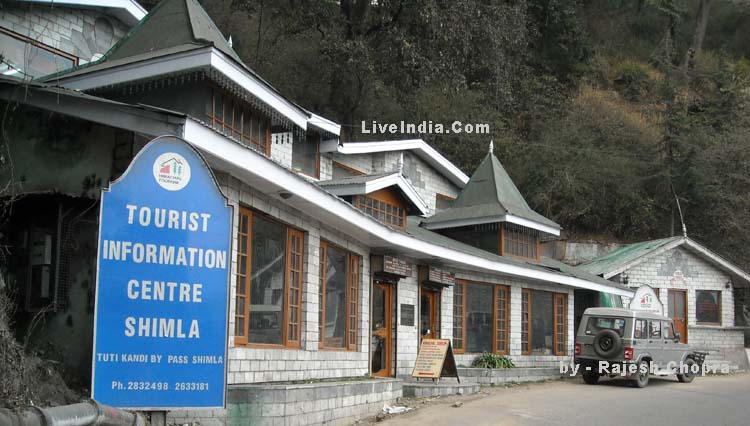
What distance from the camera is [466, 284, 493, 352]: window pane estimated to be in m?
20.9

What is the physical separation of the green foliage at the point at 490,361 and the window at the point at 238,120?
8.98 meters

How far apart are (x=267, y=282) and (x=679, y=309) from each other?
20.4m

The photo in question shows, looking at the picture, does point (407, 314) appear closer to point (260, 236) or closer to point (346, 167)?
point (346, 167)

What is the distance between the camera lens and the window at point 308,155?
64.9 feet

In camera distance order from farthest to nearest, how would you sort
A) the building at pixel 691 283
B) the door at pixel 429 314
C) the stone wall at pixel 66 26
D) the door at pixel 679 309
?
the door at pixel 679 309 < the building at pixel 691 283 < the door at pixel 429 314 < the stone wall at pixel 66 26

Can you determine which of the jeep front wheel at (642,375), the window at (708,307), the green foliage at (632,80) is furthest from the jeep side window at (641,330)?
the green foliage at (632,80)

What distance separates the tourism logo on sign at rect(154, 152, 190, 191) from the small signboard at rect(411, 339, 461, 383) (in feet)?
30.5

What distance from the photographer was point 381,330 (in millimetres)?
17516

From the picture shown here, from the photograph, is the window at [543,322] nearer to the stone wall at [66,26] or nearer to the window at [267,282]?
the window at [267,282]

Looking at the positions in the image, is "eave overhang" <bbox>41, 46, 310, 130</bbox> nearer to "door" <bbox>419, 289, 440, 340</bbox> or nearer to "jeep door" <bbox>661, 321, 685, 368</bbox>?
"door" <bbox>419, 289, 440, 340</bbox>

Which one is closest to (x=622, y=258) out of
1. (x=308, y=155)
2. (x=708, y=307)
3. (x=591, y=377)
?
(x=708, y=307)

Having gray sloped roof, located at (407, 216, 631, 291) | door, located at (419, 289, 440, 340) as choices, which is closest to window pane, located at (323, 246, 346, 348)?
door, located at (419, 289, 440, 340)

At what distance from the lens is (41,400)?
8.01 meters

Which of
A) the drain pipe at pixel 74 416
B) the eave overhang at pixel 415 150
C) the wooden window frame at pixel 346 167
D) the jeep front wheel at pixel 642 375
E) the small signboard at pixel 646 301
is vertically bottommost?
the jeep front wheel at pixel 642 375
